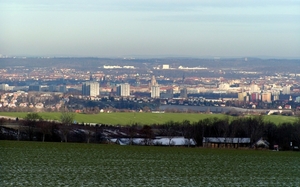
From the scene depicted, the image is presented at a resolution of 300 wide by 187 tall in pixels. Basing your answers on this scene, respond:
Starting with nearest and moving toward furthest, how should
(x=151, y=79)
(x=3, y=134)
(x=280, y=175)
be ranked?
(x=280, y=175) → (x=3, y=134) → (x=151, y=79)

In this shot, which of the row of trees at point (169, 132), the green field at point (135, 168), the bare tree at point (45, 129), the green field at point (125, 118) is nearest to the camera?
the green field at point (135, 168)

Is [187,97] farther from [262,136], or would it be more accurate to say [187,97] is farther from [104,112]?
[262,136]

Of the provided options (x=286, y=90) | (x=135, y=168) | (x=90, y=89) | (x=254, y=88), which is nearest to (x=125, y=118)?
(x=90, y=89)

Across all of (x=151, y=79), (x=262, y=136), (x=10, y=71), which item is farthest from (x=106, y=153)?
(x=151, y=79)

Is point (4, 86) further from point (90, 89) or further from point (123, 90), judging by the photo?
point (123, 90)

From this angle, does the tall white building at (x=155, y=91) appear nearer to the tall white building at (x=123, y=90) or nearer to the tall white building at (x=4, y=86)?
the tall white building at (x=123, y=90)

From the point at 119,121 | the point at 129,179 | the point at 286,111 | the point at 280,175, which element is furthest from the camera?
the point at 286,111

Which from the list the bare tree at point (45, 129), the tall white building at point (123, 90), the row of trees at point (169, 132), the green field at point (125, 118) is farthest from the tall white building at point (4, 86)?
the bare tree at point (45, 129)
